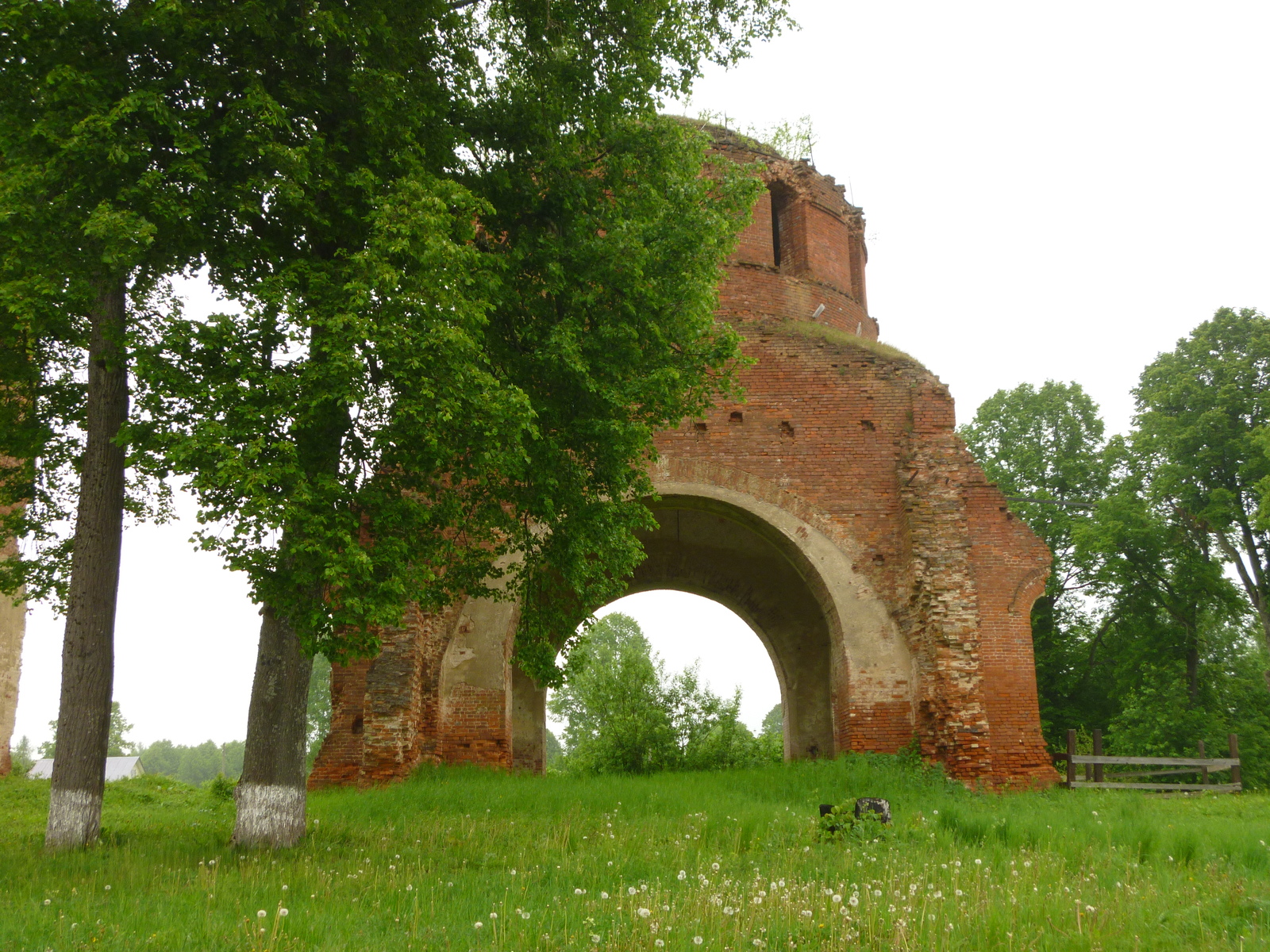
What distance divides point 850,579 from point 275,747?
27.5ft

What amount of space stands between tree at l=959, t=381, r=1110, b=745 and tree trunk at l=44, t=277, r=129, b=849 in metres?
A: 21.1

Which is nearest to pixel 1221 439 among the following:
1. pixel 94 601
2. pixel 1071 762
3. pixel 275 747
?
pixel 1071 762

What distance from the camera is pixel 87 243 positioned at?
307 inches

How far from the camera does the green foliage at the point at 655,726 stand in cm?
2206

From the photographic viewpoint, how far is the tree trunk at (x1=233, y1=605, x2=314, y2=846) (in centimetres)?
801

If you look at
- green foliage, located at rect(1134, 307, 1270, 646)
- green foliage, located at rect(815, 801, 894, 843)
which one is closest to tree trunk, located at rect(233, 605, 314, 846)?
green foliage, located at rect(815, 801, 894, 843)

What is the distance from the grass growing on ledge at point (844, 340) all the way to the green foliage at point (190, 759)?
90.8 meters

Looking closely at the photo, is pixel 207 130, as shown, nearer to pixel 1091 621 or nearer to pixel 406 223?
pixel 406 223

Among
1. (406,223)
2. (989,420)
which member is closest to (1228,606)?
(989,420)

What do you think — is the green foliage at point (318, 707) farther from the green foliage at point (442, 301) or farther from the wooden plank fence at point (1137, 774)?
the green foliage at point (442, 301)

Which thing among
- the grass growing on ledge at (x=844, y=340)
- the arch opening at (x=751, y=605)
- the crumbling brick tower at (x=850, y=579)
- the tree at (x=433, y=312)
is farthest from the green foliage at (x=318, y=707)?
the tree at (x=433, y=312)

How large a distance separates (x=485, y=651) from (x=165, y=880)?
6701mm

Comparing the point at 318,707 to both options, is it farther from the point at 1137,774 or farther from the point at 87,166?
the point at 87,166

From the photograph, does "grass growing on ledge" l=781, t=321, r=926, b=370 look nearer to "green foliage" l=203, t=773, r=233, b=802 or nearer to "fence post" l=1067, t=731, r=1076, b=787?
"fence post" l=1067, t=731, r=1076, b=787
